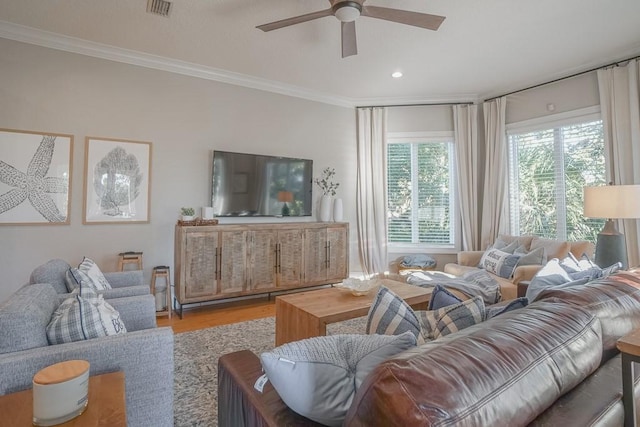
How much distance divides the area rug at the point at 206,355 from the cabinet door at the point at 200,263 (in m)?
0.55

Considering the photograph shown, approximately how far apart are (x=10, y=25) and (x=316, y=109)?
344cm

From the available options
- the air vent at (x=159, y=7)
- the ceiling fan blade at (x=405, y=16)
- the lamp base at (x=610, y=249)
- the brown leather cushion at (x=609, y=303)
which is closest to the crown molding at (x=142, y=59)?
the air vent at (x=159, y=7)

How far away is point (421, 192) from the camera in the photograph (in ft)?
17.3

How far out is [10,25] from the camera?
313cm

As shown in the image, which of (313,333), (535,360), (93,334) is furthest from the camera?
(313,333)

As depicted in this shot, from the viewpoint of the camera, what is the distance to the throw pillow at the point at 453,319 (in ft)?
3.88

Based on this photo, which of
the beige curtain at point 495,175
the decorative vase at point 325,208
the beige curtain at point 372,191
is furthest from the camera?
the beige curtain at point 372,191

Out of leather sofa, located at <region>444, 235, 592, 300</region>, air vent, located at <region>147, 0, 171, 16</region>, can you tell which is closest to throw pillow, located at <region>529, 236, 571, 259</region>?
leather sofa, located at <region>444, 235, 592, 300</region>

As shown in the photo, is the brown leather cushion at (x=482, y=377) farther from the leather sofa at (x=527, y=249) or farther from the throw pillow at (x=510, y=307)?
the leather sofa at (x=527, y=249)

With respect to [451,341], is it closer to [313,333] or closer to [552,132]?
[313,333]

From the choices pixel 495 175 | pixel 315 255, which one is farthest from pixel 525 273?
pixel 315 255

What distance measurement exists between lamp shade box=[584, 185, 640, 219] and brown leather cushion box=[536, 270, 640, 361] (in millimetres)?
1992

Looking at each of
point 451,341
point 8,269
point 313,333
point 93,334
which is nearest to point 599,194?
point 313,333

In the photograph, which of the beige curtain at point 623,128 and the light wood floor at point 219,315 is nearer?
the light wood floor at point 219,315
